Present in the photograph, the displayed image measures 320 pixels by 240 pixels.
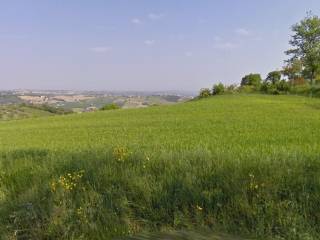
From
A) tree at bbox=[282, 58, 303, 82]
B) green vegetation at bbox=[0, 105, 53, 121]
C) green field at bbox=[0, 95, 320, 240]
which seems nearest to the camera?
green field at bbox=[0, 95, 320, 240]

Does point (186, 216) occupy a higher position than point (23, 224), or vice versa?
point (186, 216)

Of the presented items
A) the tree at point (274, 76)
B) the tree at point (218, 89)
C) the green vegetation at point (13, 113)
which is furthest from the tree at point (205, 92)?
the green vegetation at point (13, 113)

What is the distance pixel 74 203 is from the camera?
16.3ft

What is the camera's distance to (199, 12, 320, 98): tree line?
202 feet

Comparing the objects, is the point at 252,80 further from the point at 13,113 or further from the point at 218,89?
the point at 13,113

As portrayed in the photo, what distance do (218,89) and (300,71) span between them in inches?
612

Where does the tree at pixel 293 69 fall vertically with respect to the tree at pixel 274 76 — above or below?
above

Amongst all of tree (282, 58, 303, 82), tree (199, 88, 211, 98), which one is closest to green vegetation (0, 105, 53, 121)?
tree (199, 88, 211, 98)

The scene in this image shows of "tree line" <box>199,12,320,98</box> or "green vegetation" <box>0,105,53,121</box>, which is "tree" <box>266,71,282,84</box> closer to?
"tree line" <box>199,12,320,98</box>

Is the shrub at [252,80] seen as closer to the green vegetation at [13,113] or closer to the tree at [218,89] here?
the tree at [218,89]

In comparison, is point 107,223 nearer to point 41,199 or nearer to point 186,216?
point 186,216

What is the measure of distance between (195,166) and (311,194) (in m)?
1.77

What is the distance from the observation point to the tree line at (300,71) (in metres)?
61.5

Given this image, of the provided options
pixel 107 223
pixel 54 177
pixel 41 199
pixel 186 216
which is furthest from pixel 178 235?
pixel 54 177
